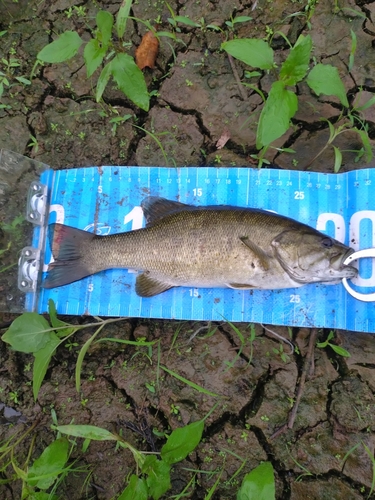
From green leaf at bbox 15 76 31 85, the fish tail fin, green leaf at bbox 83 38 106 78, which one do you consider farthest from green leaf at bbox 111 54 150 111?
green leaf at bbox 15 76 31 85

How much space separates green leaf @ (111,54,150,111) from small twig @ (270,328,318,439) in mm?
2616

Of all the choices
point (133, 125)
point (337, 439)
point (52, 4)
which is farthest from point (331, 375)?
point (52, 4)

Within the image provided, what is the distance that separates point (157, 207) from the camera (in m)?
3.96

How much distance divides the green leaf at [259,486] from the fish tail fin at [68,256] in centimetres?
228

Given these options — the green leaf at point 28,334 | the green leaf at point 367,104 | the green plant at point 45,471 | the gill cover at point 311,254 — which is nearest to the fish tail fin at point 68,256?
the green leaf at point 28,334

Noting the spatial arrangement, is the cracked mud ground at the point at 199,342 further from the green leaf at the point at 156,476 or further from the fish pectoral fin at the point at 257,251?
the fish pectoral fin at the point at 257,251

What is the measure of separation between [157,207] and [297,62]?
5.74ft

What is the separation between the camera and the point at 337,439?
3.65 m

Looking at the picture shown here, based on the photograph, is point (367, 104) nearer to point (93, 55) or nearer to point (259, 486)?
point (93, 55)

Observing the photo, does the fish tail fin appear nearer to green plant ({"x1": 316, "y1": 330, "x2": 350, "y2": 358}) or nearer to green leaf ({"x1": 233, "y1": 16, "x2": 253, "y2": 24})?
green plant ({"x1": 316, "y1": 330, "x2": 350, "y2": 358})

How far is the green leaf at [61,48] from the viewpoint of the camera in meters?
3.57

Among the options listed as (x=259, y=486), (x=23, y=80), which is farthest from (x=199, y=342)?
(x=23, y=80)

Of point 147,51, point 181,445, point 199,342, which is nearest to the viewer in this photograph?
point 181,445

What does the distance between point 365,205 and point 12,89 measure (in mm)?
3989
